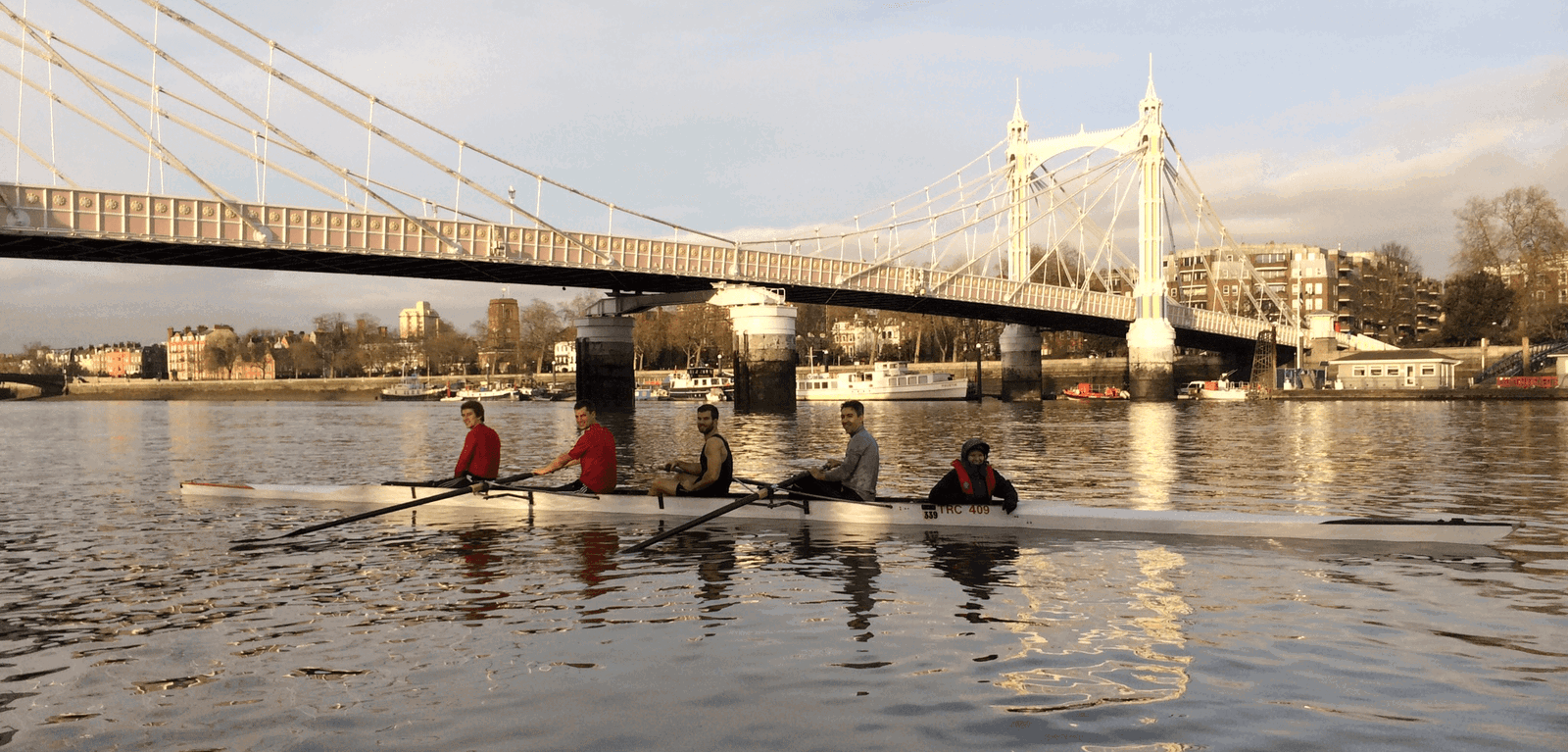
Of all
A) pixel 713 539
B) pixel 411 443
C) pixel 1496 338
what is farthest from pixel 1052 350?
pixel 713 539

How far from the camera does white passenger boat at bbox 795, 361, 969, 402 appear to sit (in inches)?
3477

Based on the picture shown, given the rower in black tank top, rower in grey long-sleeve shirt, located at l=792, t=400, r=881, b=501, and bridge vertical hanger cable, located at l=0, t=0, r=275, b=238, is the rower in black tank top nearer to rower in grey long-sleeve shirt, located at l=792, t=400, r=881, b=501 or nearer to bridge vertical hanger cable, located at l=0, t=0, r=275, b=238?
rower in grey long-sleeve shirt, located at l=792, t=400, r=881, b=501

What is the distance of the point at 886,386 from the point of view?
88312 mm

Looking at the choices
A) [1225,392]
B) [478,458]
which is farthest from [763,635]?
[1225,392]

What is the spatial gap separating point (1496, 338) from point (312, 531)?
4120 inches

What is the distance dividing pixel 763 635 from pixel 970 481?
19.1 feet

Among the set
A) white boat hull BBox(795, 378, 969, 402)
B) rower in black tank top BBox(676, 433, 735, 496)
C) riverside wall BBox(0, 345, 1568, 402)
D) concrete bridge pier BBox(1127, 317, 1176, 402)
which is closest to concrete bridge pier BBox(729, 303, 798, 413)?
white boat hull BBox(795, 378, 969, 402)

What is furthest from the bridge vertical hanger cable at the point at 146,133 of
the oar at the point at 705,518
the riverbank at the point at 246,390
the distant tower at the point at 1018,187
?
the riverbank at the point at 246,390

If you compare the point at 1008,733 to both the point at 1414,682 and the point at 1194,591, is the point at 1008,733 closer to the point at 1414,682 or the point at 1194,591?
the point at 1414,682

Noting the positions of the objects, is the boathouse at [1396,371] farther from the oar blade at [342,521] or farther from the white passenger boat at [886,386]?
the oar blade at [342,521]

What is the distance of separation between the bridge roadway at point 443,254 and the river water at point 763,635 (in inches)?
1153

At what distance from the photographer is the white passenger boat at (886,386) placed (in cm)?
8831

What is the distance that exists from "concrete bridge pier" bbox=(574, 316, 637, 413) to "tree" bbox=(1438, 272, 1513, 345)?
234 feet

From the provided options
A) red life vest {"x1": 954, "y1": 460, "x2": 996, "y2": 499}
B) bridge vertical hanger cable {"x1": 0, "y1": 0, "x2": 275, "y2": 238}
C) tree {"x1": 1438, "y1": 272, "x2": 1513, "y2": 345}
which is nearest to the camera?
red life vest {"x1": 954, "y1": 460, "x2": 996, "y2": 499}
